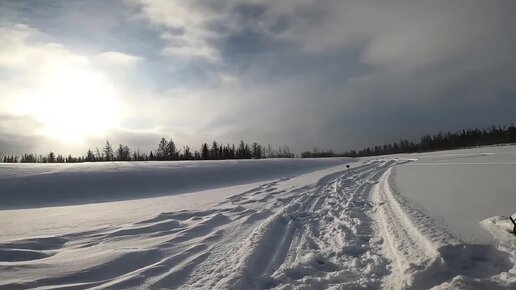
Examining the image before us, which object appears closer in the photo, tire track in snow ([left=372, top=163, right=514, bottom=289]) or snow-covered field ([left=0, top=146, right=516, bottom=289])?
tire track in snow ([left=372, top=163, right=514, bottom=289])

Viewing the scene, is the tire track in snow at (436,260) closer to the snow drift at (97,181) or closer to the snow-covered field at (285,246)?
the snow-covered field at (285,246)

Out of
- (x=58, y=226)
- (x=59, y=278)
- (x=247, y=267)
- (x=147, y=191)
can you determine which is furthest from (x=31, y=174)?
(x=247, y=267)

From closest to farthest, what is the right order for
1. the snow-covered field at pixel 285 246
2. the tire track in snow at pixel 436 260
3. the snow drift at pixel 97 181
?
1. the tire track in snow at pixel 436 260
2. the snow-covered field at pixel 285 246
3. the snow drift at pixel 97 181

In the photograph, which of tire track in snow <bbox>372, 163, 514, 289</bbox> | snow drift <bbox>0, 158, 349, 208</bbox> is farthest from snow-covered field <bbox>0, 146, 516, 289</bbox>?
snow drift <bbox>0, 158, 349, 208</bbox>

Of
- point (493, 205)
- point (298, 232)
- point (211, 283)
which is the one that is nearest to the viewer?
point (211, 283)

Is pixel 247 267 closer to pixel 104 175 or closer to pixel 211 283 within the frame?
pixel 211 283

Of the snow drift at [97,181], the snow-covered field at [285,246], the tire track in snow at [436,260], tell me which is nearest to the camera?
the tire track in snow at [436,260]

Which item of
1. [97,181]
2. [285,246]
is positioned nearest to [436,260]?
[285,246]

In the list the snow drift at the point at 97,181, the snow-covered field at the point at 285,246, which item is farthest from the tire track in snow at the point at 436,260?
the snow drift at the point at 97,181

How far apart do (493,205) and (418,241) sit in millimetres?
3380

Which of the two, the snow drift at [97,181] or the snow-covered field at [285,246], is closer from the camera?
the snow-covered field at [285,246]

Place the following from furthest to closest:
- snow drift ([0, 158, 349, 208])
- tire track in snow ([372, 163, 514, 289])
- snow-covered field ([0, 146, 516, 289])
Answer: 1. snow drift ([0, 158, 349, 208])
2. snow-covered field ([0, 146, 516, 289])
3. tire track in snow ([372, 163, 514, 289])

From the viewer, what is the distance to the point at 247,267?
4789mm

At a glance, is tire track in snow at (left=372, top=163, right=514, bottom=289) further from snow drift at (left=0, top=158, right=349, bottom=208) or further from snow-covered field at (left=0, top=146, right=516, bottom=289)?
snow drift at (left=0, top=158, right=349, bottom=208)
